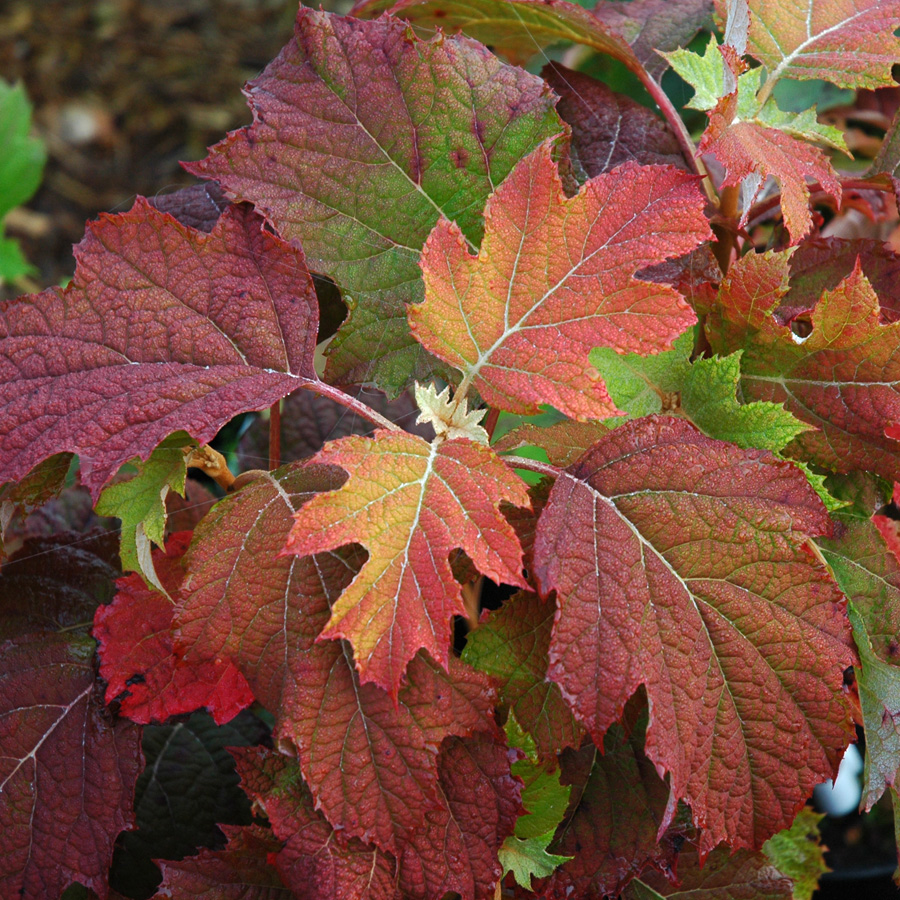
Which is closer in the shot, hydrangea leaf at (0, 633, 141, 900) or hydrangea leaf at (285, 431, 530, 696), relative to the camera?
hydrangea leaf at (285, 431, 530, 696)

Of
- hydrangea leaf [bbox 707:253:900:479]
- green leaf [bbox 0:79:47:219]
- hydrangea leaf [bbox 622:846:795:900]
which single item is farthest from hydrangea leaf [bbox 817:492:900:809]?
green leaf [bbox 0:79:47:219]

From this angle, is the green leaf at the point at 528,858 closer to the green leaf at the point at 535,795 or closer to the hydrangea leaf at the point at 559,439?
the green leaf at the point at 535,795

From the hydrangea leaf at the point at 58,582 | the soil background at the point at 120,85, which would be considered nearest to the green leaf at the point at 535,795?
the hydrangea leaf at the point at 58,582

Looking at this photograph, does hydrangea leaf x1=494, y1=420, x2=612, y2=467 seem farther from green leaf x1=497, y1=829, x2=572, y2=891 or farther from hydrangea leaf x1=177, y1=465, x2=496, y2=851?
green leaf x1=497, y1=829, x2=572, y2=891

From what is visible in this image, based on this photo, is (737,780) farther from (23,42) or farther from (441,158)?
(23,42)

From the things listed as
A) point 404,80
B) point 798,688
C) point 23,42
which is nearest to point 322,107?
point 404,80

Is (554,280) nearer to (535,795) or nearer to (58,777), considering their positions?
(535,795)
